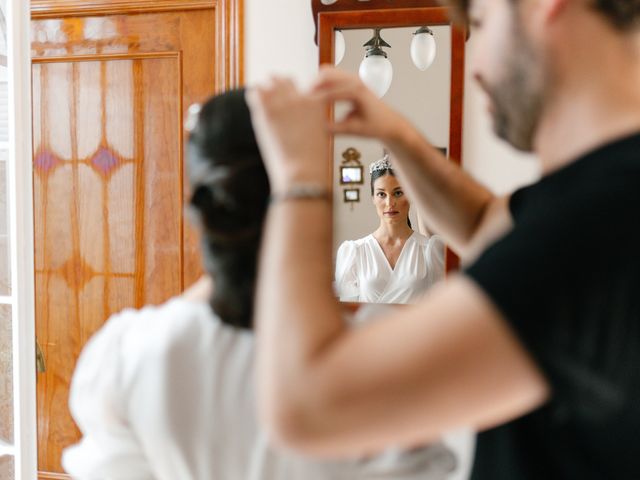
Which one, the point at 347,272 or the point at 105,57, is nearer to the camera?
the point at 347,272

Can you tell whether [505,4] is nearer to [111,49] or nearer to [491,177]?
[491,177]

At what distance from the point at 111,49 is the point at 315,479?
220 cm

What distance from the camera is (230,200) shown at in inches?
28.6

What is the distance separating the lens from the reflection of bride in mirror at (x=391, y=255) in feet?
6.95

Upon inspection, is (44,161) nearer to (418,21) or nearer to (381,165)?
(381,165)

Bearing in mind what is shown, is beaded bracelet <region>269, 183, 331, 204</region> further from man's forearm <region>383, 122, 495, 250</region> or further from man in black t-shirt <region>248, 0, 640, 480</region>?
man's forearm <region>383, 122, 495, 250</region>

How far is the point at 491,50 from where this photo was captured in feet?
2.34

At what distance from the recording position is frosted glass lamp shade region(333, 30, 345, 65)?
2.19 meters

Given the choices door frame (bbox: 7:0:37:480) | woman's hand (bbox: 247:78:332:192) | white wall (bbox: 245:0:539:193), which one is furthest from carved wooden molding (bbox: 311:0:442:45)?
woman's hand (bbox: 247:78:332:192)

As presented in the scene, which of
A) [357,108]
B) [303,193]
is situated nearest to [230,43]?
[357,108]

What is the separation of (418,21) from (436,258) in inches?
29.9

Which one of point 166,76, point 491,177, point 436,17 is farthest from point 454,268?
point 166,76

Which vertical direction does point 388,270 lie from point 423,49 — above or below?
below

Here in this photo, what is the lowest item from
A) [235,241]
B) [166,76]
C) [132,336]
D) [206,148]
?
[132,336]
